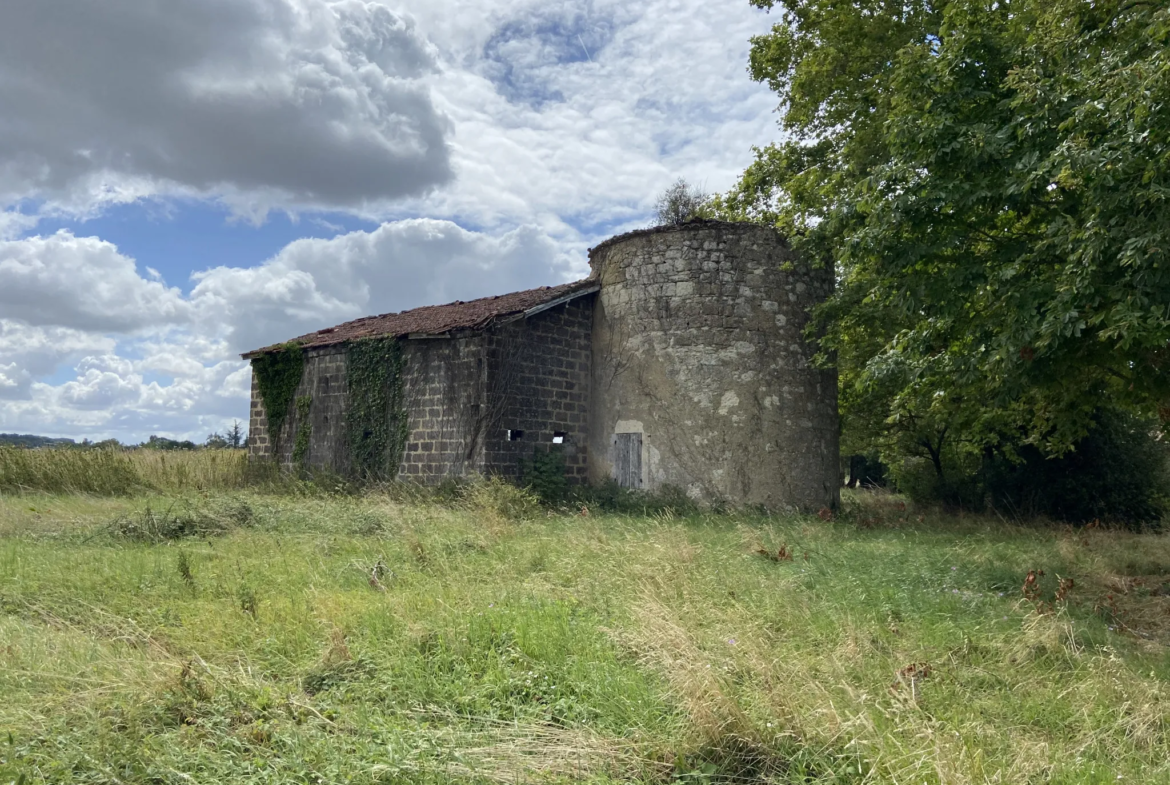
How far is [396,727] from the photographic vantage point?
163 inches

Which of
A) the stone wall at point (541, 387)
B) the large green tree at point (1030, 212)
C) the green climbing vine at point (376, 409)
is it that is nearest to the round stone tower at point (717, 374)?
the stone wall at point (541, 387)

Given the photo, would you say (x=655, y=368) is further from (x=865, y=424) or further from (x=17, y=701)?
(x=17, y=701)

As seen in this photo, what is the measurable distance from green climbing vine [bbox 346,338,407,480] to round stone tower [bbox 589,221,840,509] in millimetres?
4125

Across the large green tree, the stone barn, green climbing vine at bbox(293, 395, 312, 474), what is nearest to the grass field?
the large green tree

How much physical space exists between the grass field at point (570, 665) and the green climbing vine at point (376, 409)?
6939 millimetres

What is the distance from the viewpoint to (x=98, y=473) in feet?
54.5

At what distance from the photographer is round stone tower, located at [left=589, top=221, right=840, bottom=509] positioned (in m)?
14.7

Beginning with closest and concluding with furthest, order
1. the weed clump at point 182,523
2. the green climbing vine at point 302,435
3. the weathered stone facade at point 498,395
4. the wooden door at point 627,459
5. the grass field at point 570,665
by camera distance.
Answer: the grass field at point 570,665 < the weed clump at point 182,523 < the weathered stone facade at point 498,395 < the wooden door at point 627,459 < the green climbing vine at point 302,435

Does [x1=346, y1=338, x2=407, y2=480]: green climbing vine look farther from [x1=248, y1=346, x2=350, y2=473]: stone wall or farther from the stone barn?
[x1=248, y1=346, x2=350, y2=473]: stone wall

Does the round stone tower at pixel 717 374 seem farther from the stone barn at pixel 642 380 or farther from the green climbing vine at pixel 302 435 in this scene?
the green climbing vine at pixel 302 435

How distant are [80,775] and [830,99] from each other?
48.5ft

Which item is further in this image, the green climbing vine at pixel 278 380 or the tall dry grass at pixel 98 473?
the green climbing vine at pixel 278 380

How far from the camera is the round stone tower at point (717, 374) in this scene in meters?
14.7

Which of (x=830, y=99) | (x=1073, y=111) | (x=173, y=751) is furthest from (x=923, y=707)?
(x=830, y=99)
